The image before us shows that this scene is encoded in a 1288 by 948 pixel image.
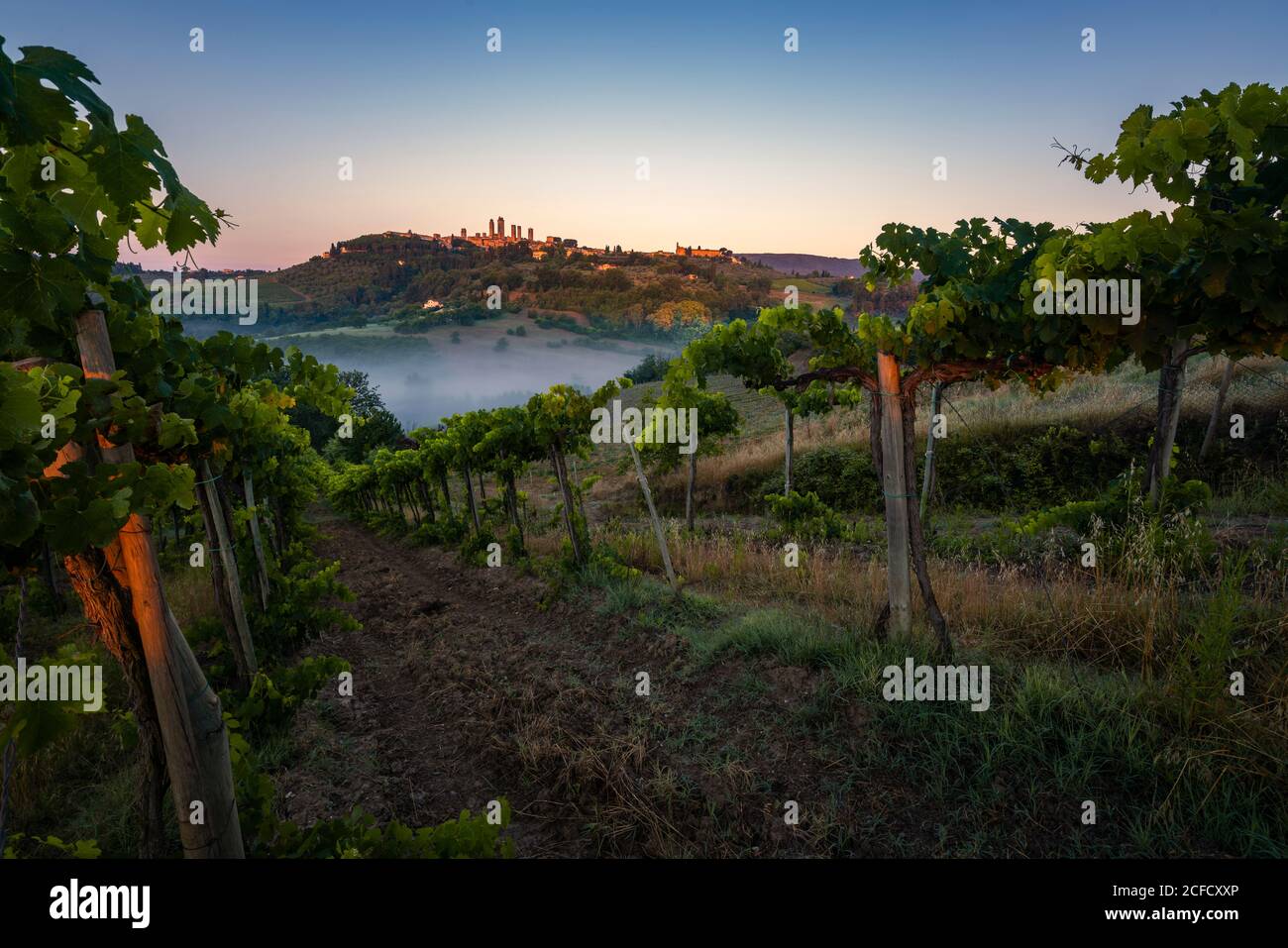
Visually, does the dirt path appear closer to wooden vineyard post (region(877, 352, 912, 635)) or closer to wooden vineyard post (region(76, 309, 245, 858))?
wooden vineyard post (region(877, 352, 912, 635))

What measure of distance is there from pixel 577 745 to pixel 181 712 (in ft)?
10.0

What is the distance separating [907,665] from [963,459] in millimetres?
10984

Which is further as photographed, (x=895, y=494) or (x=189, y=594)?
(x=189, y=594)

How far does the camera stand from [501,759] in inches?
184

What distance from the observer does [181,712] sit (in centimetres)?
202

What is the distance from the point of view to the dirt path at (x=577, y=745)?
11.9 feet

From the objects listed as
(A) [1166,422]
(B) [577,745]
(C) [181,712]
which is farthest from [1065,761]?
(A) [1166,422]

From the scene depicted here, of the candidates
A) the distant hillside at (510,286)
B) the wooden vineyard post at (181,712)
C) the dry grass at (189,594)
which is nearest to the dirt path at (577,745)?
the wooden vineyard post at (181,712)

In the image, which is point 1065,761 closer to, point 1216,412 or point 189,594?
point 189,594

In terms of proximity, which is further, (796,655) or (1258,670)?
(796,655)
